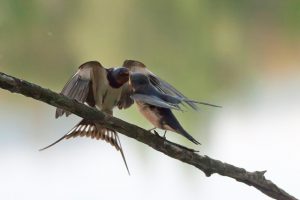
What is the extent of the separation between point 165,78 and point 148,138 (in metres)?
2.34

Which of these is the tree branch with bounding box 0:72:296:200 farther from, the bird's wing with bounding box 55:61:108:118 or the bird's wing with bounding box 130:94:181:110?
the bird's wing with bounding box 55:61:108:118

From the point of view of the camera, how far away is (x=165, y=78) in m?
3.50

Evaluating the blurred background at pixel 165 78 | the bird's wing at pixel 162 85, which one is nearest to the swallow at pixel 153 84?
the bird's wing at pixel 162 85

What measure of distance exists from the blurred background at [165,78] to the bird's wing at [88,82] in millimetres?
1371

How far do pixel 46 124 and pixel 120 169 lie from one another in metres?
0.48

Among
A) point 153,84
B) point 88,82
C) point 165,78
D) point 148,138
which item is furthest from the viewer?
point 165,78

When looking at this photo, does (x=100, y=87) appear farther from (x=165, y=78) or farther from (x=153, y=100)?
(x=165, y=78)

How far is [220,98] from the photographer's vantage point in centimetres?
354

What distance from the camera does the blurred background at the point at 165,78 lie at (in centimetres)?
304

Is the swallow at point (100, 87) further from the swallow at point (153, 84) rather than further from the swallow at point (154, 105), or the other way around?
the swallow at point (154, 105)

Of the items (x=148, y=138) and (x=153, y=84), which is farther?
(x=153, y=84)

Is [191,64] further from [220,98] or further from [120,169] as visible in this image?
[120,169]

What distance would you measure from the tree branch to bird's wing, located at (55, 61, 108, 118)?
327 mm

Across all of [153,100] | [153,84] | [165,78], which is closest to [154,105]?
[153,100]
